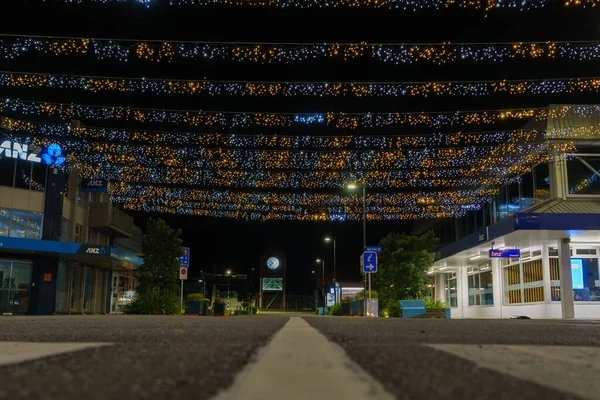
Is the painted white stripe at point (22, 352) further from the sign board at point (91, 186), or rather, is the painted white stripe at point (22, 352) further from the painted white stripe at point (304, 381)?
the sign board at point (91, 186)

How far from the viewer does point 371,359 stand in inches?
121

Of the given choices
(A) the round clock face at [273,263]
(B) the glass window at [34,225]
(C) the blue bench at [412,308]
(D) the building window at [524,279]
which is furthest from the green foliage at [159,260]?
(A) the round clock face at [273,263]

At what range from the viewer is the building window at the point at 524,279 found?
2605 centimetres

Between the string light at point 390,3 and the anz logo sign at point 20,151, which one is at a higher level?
the anz logo sign at point 20,151

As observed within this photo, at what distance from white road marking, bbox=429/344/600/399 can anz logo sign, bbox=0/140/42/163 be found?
100 ft

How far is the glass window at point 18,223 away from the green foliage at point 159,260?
22.5ft

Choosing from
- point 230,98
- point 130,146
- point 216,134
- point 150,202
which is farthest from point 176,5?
point 150,202

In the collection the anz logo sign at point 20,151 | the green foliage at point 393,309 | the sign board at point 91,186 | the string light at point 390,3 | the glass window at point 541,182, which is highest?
the anz logo sign at point 20,151

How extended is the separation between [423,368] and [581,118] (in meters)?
25.0

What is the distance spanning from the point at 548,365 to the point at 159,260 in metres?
29.0

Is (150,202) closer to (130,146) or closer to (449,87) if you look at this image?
(130,146)

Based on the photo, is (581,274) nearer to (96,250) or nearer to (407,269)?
(407,269)

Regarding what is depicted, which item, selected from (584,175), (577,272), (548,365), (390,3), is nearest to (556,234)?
(577,272)

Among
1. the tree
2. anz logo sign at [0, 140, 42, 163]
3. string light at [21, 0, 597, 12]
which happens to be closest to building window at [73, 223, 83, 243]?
anz logo sign at [0, 140, 42, 163]
